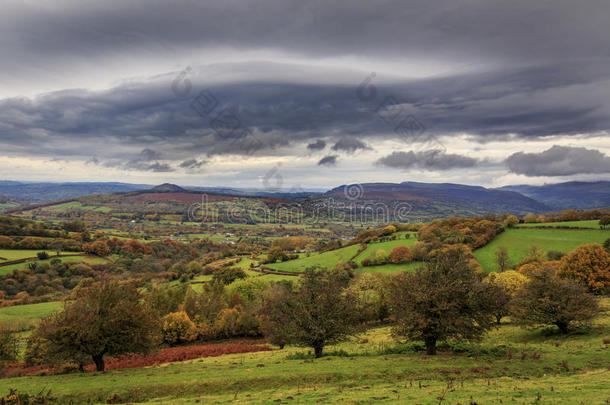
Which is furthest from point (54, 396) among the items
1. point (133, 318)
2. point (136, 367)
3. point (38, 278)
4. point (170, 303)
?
point (38, 278)

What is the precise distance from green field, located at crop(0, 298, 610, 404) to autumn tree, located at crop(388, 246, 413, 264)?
73.3 m

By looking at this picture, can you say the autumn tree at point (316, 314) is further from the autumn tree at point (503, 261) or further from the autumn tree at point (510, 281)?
the autumn tree at point (503, 261)

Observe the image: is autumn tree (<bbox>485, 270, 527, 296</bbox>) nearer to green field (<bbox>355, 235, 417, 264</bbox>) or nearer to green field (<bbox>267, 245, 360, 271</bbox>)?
green field (<bbox>355, 235, 417, 264</bbox>)

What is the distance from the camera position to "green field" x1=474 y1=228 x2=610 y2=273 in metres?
96.1

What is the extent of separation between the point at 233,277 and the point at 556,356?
83.5 m

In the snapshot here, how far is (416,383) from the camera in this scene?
2270cm

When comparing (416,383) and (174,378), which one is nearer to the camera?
(416,383)

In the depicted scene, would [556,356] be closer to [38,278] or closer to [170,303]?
[170,303]

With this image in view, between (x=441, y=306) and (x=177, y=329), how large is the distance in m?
49.9

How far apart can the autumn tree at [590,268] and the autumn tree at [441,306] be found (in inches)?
1634

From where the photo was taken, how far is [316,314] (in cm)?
3575

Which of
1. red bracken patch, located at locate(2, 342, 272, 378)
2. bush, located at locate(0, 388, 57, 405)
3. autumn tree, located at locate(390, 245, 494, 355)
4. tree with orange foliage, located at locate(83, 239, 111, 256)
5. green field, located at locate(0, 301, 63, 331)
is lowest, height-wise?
green field, located at locate(0, 301, 63, 331)

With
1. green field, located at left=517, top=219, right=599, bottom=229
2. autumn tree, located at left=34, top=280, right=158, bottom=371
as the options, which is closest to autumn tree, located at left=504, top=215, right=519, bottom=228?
green field, located at left=517, top=219, right=599, bottom=229

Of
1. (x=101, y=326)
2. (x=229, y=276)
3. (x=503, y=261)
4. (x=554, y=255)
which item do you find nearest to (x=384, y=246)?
(x=503, y=261)
